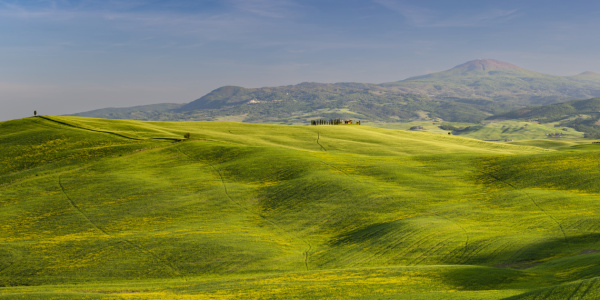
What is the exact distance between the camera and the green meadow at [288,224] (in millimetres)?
37562

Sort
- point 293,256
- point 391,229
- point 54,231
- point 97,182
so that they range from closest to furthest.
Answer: point 293,256 → point 391,229 → point 54,231 → point 97,182

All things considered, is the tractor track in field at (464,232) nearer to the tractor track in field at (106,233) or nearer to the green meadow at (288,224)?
the green meadow at (288,224)

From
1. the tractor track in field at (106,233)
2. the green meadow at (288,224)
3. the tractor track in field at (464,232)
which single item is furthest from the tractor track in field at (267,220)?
the tractor track in field at (464,232)

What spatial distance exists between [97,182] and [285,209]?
37314mm

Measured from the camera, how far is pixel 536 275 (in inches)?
1431

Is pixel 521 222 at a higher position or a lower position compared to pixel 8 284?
higher

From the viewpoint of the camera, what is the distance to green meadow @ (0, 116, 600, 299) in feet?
123

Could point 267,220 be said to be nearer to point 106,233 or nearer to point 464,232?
point 106,233

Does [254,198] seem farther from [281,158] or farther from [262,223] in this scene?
[281,158]

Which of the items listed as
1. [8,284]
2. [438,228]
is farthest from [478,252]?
[8,284]

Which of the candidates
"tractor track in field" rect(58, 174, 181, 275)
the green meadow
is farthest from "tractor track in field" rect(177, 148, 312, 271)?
"tractor track in field" rect(58, 174, 181, 275)

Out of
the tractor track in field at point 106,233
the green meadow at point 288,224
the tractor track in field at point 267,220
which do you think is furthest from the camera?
the tractor track in field at point 267,220

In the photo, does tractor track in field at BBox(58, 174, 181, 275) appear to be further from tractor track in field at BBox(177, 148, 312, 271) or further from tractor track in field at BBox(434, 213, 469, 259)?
tractor track in field at BBox(434, 213, 469, 259)

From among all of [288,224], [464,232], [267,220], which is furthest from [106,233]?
[464,232]
